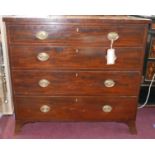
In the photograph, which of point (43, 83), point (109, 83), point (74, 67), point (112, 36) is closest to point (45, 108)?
point (43, 83)

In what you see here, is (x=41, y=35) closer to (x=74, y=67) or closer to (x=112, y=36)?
(x=74, y=67)

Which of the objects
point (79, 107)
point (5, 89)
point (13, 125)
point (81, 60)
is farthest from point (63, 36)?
point (13, 125)

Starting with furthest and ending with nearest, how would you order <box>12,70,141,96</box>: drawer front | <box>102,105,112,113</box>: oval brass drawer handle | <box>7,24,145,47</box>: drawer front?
<box>102,105,112,113</box>: oval brass drawer handle → <box>12,70,141,96</box>: drawer front → <box>7,24,145,47</box>: drawer front

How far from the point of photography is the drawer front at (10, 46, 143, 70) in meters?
1.25

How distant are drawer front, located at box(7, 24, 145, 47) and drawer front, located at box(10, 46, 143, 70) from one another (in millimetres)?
45

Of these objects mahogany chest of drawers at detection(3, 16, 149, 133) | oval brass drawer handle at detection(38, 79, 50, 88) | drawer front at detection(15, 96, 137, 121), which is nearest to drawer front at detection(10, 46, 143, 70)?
mahogany chest of drawers at detection(3, 16, 149, 133)

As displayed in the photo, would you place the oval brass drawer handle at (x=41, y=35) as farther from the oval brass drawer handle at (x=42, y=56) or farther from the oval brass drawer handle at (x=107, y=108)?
the oval brass drawer handle at (x=107, y=108)

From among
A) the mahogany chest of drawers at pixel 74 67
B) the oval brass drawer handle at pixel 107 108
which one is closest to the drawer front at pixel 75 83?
the mahogany chest of drawers at pixel 74 67

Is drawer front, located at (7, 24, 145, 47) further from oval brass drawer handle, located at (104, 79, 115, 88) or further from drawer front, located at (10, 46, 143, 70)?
oval brass drawer handle, located at (104, 79, 115, 88)

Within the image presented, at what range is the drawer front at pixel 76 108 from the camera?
55.5 inches

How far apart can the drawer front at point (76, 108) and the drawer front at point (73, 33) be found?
1.34ft

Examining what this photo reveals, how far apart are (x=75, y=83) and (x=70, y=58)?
18cm

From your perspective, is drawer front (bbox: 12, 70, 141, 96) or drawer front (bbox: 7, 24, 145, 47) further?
drawer front (bbox: 12, 70, 141, 96)
